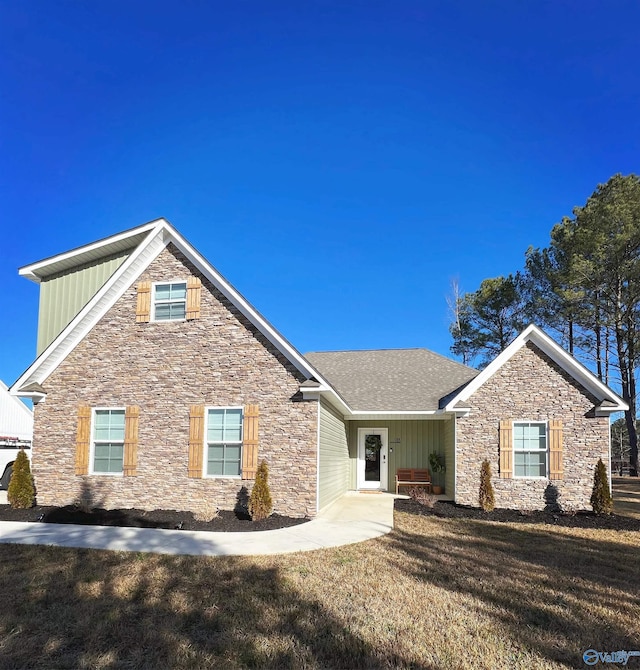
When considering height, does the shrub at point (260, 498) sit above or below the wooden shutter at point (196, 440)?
below

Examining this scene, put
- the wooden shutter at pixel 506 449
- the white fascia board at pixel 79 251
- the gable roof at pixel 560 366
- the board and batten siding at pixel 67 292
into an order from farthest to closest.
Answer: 1. the board and batten siding at pixel 67 292
2. the wooden shutter at pixel 506 449
3. the gable roof at pixel 560 366
4. the white fascia board at pixel 79 251

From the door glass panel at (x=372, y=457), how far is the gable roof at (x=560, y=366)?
4.61 m

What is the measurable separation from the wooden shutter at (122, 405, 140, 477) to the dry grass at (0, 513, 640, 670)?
400 cm

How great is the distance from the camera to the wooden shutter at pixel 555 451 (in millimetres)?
13188

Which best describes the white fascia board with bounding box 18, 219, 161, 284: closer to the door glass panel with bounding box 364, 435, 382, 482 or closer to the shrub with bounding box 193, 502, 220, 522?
the shrub with bounding box 193, 502, 220, 522

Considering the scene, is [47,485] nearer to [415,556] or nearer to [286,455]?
[286,455]

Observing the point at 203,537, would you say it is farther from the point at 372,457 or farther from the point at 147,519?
the point at 372,457

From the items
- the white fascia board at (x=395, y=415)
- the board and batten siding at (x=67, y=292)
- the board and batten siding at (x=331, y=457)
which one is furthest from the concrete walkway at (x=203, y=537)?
the board and batten siding at (x=67, y=292)

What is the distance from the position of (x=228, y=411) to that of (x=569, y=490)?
908 cm

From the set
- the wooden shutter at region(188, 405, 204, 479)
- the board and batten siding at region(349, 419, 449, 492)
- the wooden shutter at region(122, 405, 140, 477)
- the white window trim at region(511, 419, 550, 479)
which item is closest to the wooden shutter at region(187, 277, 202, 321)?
the wooden shutter at region(188, 405, 204, 479)

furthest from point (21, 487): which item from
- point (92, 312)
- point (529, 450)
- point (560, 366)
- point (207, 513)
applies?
point (560, 366)

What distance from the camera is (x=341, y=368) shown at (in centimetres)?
2098

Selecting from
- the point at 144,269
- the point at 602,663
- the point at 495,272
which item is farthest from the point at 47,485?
the point at 495,272

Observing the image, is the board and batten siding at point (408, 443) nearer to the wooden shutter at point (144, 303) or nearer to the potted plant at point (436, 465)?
the potted plant at point (436, 465)
